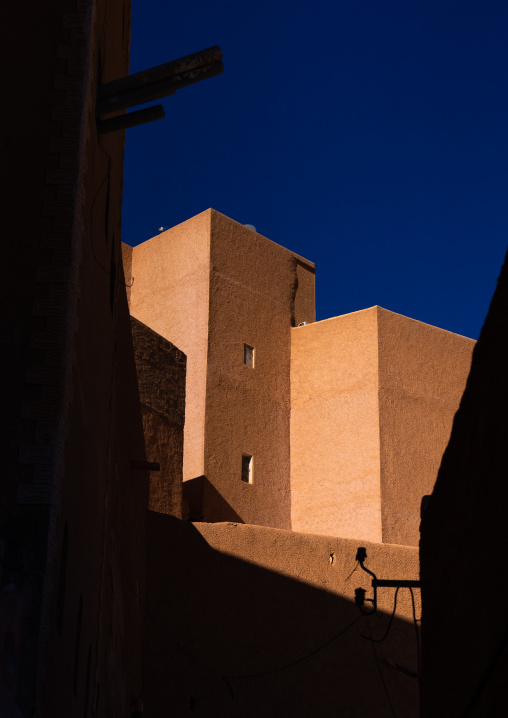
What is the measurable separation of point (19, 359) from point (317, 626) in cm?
991

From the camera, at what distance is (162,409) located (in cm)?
1470

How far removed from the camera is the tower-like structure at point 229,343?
63.8 ft

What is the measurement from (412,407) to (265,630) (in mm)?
8316

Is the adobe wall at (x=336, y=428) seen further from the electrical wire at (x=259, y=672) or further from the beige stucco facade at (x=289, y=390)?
the electrical wire at (x=259, y=672)

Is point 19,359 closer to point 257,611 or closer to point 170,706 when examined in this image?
point 170,706

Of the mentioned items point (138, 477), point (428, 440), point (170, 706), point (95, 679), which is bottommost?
point (170, 706)

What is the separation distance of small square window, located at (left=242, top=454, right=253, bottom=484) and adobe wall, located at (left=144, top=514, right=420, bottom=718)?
4.70 meters

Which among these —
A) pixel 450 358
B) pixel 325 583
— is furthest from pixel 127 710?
pixel 450 358

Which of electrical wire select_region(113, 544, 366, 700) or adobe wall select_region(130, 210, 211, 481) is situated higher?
adobe wall select_region(130, 210, 211, 481)

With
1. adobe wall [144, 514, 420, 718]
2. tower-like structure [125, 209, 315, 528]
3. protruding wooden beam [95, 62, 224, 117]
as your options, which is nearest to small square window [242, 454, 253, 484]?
tower-like structure [125, 209, 315, 528]

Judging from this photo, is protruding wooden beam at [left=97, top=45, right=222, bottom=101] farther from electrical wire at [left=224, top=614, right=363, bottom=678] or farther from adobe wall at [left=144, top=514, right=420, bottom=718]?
electrical wire at [left=224, top=614, right=363, bottom=678]

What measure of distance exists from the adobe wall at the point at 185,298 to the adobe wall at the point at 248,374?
0.55 ft

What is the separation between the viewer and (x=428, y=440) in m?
21.1

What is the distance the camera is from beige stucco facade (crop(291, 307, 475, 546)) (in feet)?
65.9
